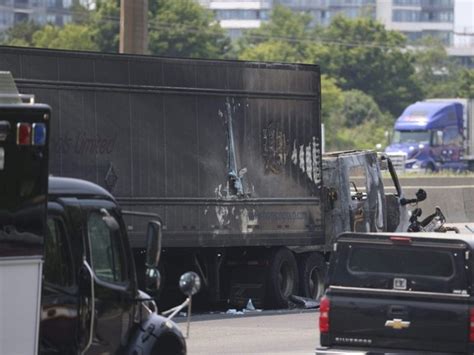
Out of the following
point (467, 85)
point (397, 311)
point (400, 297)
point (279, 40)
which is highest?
point (279, 40)

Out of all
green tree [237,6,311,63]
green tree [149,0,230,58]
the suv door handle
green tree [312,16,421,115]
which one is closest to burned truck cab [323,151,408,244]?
the suv door handle

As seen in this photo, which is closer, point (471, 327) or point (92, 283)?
point (92, 283)

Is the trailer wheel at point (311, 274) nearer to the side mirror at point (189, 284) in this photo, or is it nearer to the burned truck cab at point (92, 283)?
the burned truck cab at point (92, 283)

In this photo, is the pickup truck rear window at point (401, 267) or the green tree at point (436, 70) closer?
the pickup truck rear window at point (401, 267)

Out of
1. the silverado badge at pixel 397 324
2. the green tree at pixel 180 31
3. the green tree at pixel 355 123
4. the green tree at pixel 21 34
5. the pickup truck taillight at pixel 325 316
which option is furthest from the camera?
the green tree at pixel 180 31

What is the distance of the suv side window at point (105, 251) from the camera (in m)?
9.54

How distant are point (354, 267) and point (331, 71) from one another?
401 ft

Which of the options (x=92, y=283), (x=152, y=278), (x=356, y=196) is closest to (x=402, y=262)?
(x=152, y=278)

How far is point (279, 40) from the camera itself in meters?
146

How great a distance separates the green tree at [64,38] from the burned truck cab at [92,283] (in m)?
96.2

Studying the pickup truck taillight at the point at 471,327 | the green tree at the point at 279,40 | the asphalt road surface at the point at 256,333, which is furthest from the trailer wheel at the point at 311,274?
the green tree at the point at 279,40

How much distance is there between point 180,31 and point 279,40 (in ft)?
89.5

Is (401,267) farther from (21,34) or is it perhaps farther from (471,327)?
(21,34)

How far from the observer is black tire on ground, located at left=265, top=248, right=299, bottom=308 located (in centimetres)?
2047
